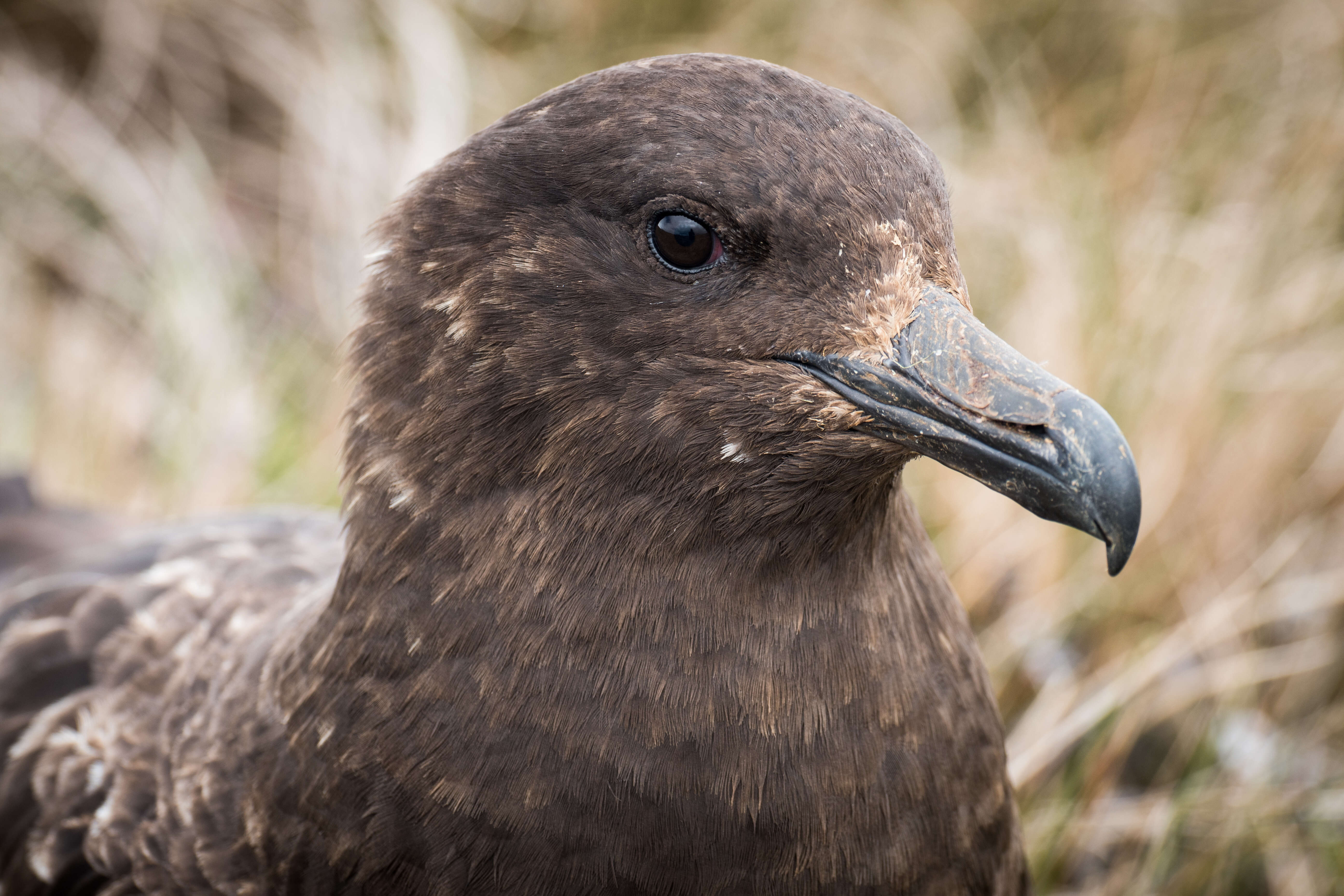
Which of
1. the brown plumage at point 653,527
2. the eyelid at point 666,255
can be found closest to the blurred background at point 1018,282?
the brown plumage at point 653,527

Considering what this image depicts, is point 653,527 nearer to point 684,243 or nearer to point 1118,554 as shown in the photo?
point 684,243

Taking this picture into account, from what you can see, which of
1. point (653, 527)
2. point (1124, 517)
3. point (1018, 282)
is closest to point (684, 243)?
point (653, 527)

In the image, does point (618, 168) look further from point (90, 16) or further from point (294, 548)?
point (90, 16)

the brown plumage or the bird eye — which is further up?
the bird eye

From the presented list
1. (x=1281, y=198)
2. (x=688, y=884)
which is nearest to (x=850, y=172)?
(x=688, y=884)

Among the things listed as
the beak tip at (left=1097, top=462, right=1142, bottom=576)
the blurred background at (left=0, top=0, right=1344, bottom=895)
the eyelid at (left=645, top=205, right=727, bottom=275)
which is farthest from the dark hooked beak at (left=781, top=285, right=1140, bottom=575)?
the blurred background at (left=0, top=0, right=1344, bottom=895)

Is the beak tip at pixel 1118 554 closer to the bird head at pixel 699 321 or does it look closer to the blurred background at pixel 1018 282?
the bird head at pixel 699 321

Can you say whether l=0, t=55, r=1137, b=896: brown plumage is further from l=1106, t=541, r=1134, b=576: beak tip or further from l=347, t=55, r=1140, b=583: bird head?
l=1106, t=541, r=1134, b=576: beak tip
